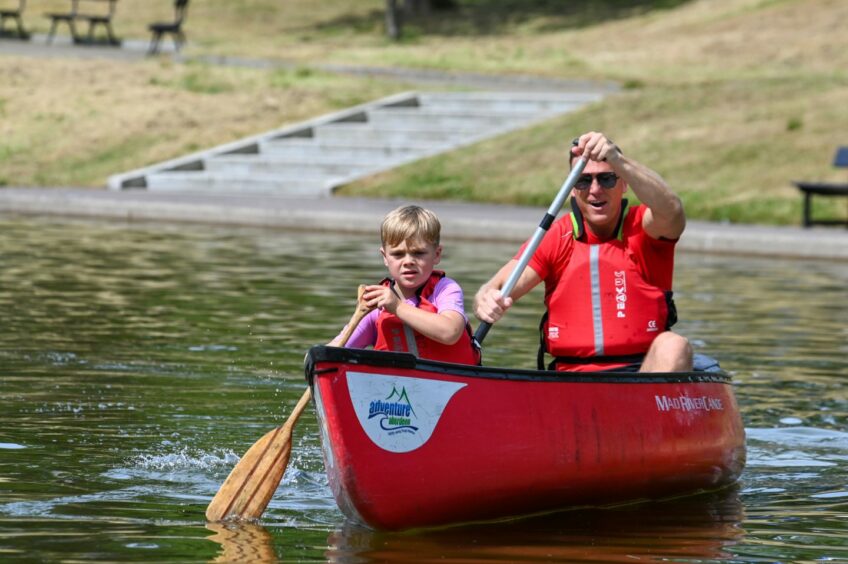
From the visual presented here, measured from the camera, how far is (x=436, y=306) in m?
7.19

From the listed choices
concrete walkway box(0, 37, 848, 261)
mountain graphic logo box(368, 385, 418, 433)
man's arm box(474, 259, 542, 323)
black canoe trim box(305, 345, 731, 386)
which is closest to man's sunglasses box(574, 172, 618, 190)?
man's arm box(474, 259, 542, 323)

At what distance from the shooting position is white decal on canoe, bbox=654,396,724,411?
25.3 feet

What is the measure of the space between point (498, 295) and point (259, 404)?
9.61 feet

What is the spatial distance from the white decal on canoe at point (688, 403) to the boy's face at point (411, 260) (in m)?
1.23

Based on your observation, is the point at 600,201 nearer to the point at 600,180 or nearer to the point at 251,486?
the point at 600,180

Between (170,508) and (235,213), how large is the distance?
15.3 meters

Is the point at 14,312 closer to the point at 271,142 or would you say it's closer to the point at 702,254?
the point at 702,254

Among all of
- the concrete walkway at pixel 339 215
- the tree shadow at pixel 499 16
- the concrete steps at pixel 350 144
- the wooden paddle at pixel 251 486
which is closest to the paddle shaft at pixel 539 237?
the wooden paddle at pixel 251 486

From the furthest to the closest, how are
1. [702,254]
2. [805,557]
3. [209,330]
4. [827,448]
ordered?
[702,254] < [209,330] < [827,448] < [805,557]

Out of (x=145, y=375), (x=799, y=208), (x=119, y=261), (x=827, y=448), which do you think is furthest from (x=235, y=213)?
(x=827, y=448)

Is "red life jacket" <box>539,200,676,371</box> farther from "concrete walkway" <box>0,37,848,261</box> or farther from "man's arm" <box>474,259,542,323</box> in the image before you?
"concrete walkway" <box>0,37,848,261</box>

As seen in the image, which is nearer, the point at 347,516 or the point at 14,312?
the point at 347,516

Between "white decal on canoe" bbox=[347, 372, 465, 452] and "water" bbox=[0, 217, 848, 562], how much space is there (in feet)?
1.38

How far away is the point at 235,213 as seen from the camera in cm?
2248
